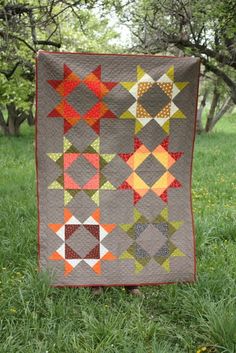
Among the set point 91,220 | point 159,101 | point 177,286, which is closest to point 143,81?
point 159,101

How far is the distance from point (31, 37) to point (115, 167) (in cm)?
442

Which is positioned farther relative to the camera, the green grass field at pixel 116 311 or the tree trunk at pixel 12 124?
the tree trunk at pixel 12 124

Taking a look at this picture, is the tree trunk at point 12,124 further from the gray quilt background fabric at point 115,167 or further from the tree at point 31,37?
the gray quilt background fabric at point 115,167

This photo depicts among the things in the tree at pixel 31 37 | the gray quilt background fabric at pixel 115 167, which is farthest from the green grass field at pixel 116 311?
the tree at pixel 31 37

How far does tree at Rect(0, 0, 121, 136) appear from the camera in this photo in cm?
593

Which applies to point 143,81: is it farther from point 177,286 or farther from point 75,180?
point 177,286

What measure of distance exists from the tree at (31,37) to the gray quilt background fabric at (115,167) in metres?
2.45

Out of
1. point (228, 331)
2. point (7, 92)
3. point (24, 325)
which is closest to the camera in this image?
point (228, 331)

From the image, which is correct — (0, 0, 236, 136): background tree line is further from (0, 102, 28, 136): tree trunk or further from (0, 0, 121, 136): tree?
(0, 102, 28, 136): tree trunk

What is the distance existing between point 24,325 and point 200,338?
114 centimetres

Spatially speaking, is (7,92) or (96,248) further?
(7,92)

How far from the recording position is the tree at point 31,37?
233 inches

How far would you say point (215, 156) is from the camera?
10.7 m

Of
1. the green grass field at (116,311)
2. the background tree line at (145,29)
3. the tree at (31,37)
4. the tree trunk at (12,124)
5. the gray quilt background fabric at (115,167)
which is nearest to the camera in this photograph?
the green grass field at (116,311)
